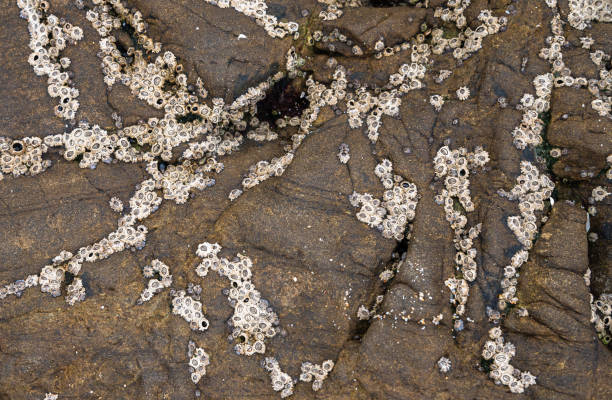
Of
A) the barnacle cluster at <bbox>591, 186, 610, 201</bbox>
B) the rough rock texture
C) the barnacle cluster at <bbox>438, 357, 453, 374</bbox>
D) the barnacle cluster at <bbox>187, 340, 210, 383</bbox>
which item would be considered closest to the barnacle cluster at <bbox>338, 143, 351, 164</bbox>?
the rough rock texture

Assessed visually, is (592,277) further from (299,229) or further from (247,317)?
(247,317)

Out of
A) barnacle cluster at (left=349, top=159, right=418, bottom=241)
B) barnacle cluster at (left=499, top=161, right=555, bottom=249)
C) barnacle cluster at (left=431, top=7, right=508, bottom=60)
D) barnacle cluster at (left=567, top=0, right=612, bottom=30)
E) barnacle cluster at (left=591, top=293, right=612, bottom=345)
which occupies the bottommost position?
barnacle cluster at (left=591, top=293, right=612, bottom=345)

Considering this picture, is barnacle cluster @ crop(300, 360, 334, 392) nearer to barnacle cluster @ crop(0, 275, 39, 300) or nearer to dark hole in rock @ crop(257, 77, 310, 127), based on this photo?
dark hole in rock @ crop(257, 77, 310, 127)

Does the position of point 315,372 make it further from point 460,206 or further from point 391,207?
point 460,206

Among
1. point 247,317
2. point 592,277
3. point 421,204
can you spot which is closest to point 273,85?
point 421,204

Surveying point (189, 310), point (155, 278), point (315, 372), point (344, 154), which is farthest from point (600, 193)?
point (155, 278)

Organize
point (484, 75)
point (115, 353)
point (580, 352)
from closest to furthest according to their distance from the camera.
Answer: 1. point (580, 352)
2. point (115, 353)
3. point (484, 75)

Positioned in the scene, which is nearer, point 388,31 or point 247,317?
point 247,317
